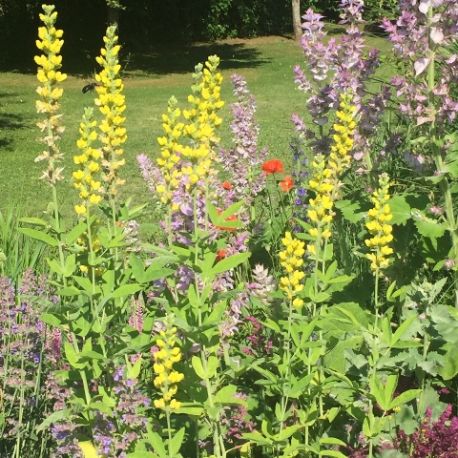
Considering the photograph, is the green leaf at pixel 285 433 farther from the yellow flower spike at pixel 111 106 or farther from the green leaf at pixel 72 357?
the yellow flower spike at pixel 111 106

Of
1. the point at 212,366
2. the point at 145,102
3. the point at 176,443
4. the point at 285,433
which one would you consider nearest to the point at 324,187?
the point at 212,366

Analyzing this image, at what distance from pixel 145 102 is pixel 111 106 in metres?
16.8

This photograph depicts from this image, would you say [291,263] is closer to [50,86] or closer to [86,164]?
[86,164]

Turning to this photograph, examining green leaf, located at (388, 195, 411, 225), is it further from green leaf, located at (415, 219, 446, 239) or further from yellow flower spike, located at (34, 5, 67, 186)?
yellow flower spike, located at (34, 5, 67, 186)

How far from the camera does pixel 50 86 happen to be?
89.8 inches

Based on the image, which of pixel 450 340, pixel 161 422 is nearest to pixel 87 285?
pixel 161 422

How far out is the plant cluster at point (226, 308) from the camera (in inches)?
87.9

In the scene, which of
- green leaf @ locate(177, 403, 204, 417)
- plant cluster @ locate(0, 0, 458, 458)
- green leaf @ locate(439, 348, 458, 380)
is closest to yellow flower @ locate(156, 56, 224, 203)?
plant cluster @ locate(0, 0, 458, 458)

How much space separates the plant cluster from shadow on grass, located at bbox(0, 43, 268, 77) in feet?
68.4

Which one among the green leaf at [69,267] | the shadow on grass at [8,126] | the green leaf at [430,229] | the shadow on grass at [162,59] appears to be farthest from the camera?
the shadow on grass at [162,59]

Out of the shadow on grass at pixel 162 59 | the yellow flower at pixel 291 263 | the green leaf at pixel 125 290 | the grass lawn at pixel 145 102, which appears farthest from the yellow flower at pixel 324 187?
the shadow on grass at pixel 162 59

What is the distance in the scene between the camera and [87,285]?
2248 mm

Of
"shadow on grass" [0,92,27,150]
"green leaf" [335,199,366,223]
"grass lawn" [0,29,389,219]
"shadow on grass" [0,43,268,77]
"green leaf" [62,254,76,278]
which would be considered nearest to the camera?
"green leaf" [62,254,76,278]

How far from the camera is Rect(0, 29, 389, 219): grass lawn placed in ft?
34.1
